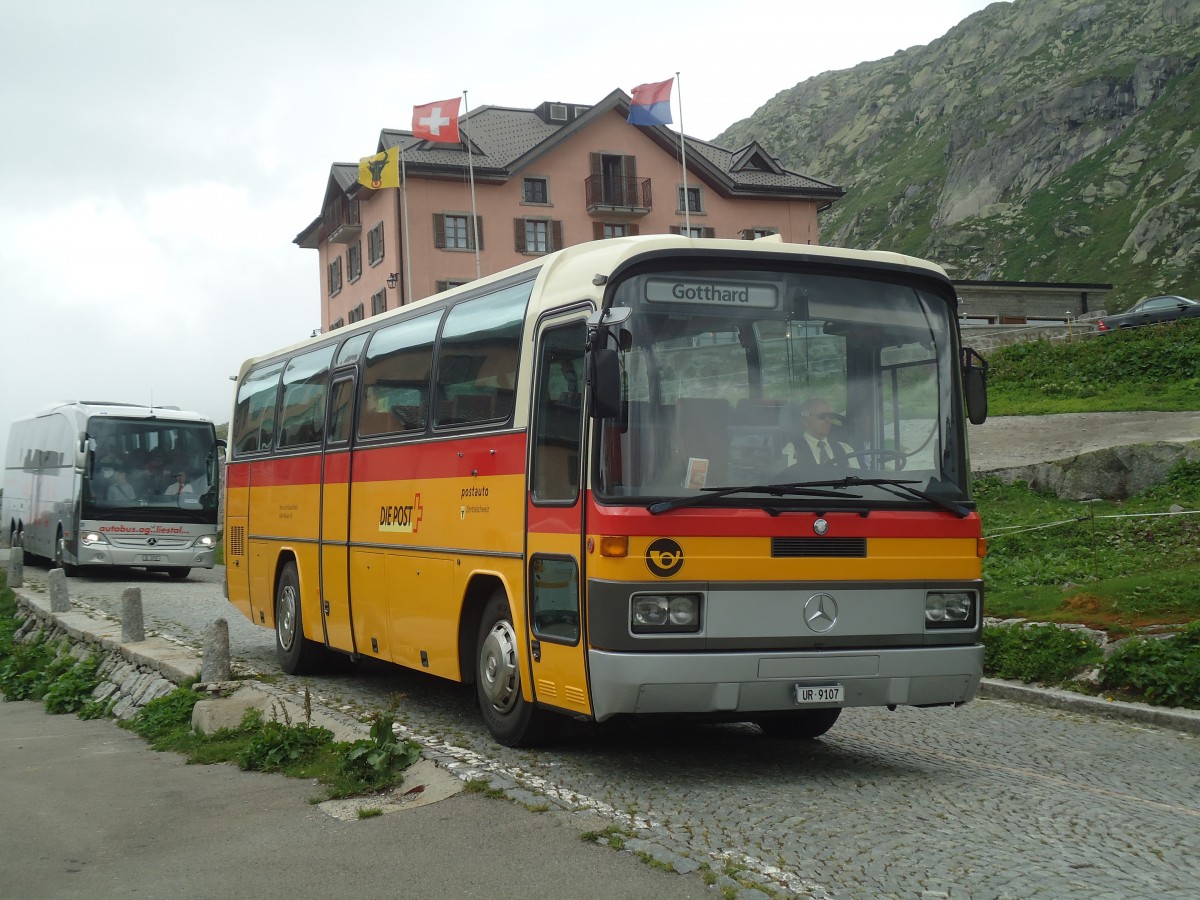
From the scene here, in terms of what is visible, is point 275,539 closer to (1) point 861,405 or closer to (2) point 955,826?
(1) point 861,405

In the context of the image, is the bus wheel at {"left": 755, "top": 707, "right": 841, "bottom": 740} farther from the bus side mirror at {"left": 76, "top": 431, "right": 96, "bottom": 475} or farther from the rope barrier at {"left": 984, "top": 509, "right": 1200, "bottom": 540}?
the bus side mirror at {"left": 76, "top": 431, "right": 96, "bottom": 475}

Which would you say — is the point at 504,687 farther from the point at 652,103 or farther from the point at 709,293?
the point at 652,103

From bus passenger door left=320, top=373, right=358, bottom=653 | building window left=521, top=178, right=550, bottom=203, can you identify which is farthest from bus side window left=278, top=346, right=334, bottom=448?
building window left=521, top=178, right=550, bottom=203

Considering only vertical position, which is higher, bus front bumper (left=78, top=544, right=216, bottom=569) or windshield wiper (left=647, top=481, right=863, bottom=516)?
windshield wiper (left=647, top=481, right=863, bottom=516)

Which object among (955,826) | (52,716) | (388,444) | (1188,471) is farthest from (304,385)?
(1188,471)

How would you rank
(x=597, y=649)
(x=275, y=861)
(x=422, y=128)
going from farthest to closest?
(x=422, y=128)
(x=597, y=649)
(x=275, y=861)

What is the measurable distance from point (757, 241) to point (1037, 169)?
493 feet

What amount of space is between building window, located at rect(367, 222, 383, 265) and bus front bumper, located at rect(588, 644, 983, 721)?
2048 inches

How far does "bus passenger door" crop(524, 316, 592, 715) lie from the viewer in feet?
27.0

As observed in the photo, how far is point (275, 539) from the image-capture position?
48.2 feet

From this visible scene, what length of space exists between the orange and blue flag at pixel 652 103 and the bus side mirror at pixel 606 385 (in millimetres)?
28023

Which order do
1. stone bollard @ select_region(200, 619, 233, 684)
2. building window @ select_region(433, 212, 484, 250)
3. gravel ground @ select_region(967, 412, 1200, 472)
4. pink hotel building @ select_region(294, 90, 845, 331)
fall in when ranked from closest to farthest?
stone bollard @ select_region(200, 619, 233, 684), gravel ground @ select_region(967, 412, 1200, 472), building window @ select_region(433, 212, 484, 250), pink hotel building @ select_region(294, 90, 845, 331)

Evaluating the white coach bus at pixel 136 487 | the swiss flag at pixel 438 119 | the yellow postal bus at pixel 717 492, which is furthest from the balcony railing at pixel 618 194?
the yellow postal bus at pixel 717 492

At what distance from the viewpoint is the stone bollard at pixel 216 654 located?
38.9 ft
